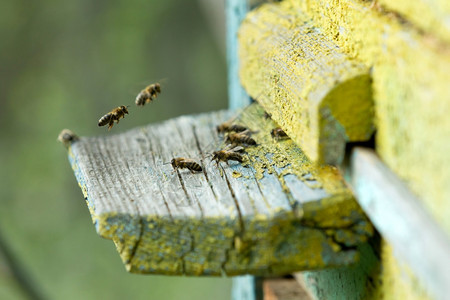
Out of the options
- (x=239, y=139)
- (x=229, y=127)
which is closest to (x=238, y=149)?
(x=239, y=139)

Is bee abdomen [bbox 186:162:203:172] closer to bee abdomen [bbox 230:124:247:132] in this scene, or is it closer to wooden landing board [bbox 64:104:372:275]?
wooden landing board [bbox 64:104:372:275]

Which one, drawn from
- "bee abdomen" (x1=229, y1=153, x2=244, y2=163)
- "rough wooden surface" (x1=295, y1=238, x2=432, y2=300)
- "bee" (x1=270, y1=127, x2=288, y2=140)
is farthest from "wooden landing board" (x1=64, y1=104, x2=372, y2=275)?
"bee" (x1=270, y1=127, x2=288, y2=140)

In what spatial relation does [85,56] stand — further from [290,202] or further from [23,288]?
[290,202]

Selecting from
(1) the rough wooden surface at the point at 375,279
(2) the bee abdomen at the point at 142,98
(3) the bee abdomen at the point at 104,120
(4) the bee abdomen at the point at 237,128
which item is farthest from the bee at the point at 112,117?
(1) the rough wooden surface at the point at 375,279

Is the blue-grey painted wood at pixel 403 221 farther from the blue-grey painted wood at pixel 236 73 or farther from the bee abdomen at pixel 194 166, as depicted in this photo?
the blue-grey painted wood at pixel 236 73

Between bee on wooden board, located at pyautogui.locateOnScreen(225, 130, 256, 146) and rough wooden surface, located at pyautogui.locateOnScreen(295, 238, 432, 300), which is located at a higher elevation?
bee on wooden board, located at pyautogui.locateOnScreen(225, 130, 256, 146)

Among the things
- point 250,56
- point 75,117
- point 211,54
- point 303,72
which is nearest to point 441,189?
point 303,72

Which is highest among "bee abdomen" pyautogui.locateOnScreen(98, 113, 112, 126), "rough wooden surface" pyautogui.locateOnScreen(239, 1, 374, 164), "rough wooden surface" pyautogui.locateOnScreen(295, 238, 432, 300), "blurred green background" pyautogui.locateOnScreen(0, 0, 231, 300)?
"rough wooden surface" pyautogui.locateOnScreen(239, 1, 374, 164)
